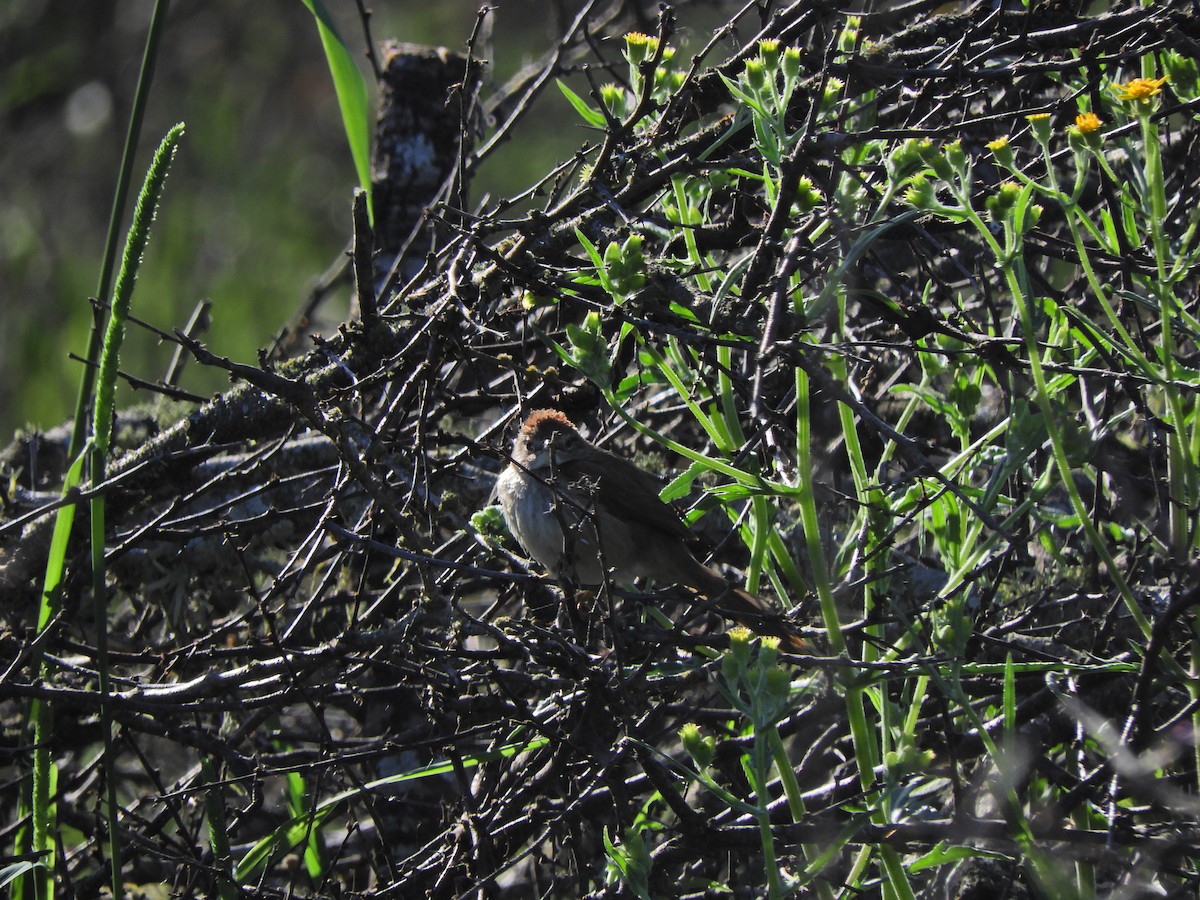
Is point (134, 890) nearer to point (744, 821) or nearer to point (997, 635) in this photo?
point (744, 821)

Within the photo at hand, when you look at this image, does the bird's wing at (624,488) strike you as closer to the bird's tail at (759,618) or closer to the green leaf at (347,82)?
the bird's tail at (759,618)

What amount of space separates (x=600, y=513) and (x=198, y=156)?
22.1 feet

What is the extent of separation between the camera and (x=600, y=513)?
3.09 m

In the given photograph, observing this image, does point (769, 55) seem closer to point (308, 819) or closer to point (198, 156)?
point (308, 819)

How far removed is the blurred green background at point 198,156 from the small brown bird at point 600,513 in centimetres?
404

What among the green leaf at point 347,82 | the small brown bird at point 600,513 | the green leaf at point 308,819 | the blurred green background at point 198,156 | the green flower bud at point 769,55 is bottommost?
the green leaf at point 308,819

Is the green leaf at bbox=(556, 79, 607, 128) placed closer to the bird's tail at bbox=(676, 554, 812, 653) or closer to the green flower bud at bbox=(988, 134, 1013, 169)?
the green flower bud at bbox=(988, 134, 1013, 169)

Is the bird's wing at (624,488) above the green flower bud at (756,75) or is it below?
below

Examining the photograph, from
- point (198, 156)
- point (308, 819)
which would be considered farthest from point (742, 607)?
point (198, 156)

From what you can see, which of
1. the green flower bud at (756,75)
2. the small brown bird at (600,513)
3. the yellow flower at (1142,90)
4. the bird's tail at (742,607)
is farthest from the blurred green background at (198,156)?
the yellow flower at (1142,90)

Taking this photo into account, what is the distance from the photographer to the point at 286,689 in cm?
239

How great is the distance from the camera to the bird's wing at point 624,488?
9.52 ft

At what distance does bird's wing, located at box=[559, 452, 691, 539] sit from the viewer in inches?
114

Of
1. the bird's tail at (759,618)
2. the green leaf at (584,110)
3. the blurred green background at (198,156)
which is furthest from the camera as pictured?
the blurred green background at (198,156)
